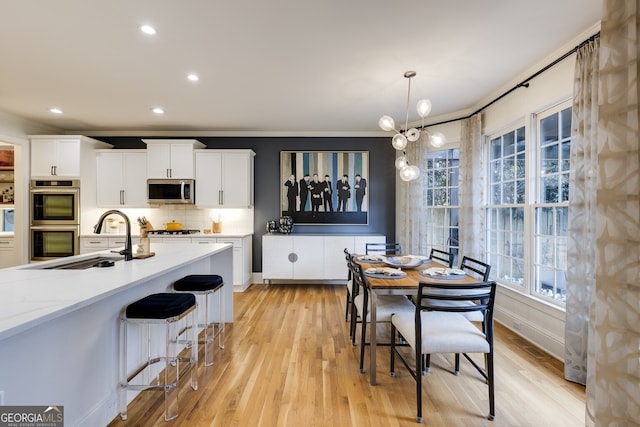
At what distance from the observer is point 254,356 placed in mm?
2604

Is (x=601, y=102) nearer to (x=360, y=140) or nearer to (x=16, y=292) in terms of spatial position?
(x=16, y=292)

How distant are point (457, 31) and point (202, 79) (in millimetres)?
A: 2486

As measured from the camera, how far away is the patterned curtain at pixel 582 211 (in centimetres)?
212

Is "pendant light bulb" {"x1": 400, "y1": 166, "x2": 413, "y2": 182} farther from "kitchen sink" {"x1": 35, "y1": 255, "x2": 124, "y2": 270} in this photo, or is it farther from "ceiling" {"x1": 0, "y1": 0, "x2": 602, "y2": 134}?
"kitchen sink" {"x1": 35, "y1": 255, "x2": 124, "y2": 270}

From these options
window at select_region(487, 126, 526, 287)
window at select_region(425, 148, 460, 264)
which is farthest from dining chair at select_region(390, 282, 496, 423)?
window at select_region(425, 148, 460, 264)

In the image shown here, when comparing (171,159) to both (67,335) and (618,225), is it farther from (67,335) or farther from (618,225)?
(618,225)

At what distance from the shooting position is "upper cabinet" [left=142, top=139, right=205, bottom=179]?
483cm

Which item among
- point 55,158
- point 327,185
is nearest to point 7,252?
point 55,158

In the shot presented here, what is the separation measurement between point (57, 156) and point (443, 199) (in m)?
6.02

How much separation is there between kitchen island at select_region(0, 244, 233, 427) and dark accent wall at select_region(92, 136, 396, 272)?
3203mm

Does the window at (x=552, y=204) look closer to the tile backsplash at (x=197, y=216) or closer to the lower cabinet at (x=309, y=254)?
the lower cabinet at (x=309, y=254)

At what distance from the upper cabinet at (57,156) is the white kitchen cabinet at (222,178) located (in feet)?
5.87

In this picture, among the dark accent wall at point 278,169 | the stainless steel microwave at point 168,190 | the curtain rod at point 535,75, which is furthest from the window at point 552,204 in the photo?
the stainless steel microwave at point 168,190

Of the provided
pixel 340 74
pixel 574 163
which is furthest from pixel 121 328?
pixel 574 163
